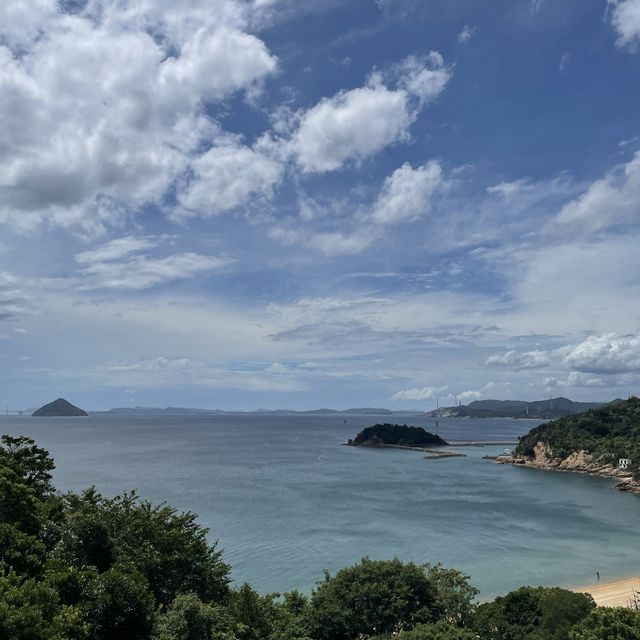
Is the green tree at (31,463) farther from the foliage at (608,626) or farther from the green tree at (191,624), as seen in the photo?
the foliage at (608,626)

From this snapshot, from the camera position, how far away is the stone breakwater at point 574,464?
90838 millimetres

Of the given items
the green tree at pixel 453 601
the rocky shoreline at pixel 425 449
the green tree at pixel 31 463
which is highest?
the green tree at pixel 31 463

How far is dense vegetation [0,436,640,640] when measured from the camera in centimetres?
1603

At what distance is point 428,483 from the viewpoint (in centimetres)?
9562

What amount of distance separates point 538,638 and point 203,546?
52.4 feet

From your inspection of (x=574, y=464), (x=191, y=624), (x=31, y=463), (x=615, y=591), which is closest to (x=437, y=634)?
(x=191, y=624)

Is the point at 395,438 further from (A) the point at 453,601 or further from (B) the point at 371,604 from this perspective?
(B) the point at 371,604

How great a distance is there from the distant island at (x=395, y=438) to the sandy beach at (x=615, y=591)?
130061 mm

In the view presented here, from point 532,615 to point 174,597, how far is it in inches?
672

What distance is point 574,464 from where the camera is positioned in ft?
376

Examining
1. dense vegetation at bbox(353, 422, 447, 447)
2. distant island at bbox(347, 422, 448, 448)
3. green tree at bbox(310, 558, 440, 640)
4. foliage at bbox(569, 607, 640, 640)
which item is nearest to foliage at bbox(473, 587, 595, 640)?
foliage at bbox(569, 607, 640, 640)

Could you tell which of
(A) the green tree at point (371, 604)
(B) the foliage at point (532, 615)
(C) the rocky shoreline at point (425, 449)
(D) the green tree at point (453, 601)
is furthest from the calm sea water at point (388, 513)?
(B) the foliage at point (532, 615)

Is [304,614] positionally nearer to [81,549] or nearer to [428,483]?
[81,549]

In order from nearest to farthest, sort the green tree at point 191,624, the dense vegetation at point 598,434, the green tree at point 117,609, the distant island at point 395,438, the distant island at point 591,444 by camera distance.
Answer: the green tree at point 117,609 → the green tree at point 191,624 → the distant island at point 591,444 → the dense vegetation at point 598,434 → the distant island at point 395,438
